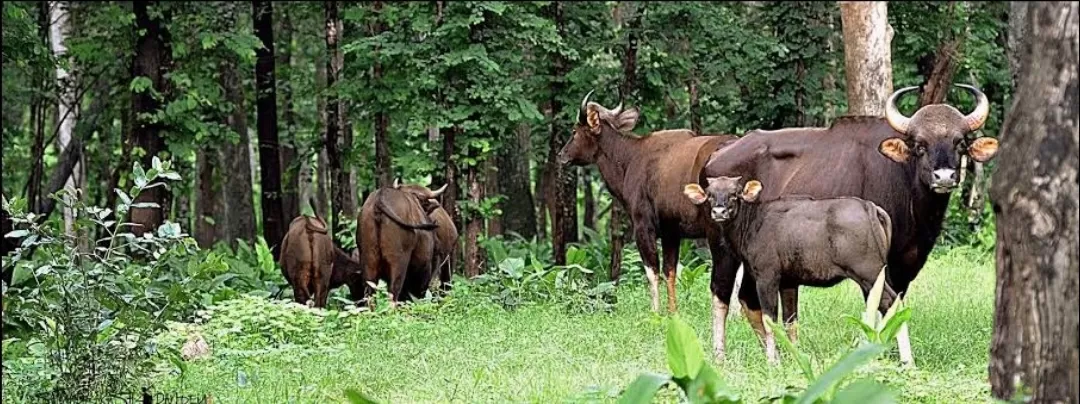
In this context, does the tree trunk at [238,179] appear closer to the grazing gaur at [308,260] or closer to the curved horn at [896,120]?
the grazing gaur at [308,260]

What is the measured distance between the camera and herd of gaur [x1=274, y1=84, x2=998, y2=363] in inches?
349

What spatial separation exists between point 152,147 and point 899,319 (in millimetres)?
12727

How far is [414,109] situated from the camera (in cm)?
1664

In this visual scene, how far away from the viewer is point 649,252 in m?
12.8

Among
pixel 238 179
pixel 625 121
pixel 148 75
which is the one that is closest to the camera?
pixel 625 121

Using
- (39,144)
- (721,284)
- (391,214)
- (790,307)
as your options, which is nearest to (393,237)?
(391,214)

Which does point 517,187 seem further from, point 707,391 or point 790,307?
point 707,391

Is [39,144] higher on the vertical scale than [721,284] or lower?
higher

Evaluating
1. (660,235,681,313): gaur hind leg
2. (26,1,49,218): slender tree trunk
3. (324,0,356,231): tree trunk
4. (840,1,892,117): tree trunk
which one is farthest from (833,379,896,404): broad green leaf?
(26,1,49,218): slender tree trunk

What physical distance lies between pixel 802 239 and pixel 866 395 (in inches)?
127

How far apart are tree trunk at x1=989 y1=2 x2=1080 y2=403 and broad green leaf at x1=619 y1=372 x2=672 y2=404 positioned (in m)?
1.52

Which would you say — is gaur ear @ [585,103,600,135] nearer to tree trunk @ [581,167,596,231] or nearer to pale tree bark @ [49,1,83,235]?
pale tree bark @ [49,1,83,235]

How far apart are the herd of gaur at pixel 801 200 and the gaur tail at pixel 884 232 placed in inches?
0.4

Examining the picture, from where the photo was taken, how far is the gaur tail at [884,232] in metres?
8.74
